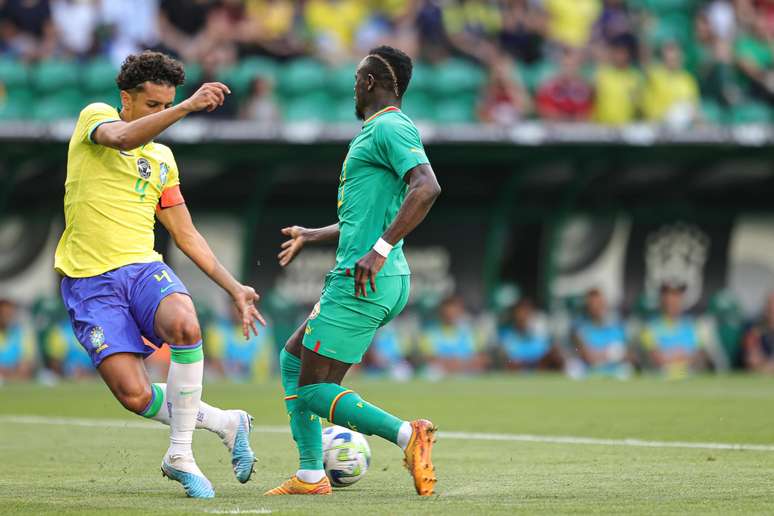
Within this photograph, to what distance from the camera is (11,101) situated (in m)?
17.8

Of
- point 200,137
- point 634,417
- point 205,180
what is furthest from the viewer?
point 205,180

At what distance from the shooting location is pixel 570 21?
66.8 feet

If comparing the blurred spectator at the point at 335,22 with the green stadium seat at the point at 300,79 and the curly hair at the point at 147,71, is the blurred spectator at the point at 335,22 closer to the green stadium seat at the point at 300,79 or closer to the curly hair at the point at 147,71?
the green stadium seat at the point at 300,79

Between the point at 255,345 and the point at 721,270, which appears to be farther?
the point at 721,270

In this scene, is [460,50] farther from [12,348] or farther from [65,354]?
[12,348]

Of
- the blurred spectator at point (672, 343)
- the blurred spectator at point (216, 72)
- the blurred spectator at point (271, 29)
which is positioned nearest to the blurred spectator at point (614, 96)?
the blurred spectator at point (672, 343)

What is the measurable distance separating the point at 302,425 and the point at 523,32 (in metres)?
13.8

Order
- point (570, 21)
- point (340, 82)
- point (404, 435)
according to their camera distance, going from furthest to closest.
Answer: point (570, 21), point (340, 82), point (404, 435)

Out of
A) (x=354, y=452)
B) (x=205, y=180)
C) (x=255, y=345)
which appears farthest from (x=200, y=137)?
(x=354, y=452)

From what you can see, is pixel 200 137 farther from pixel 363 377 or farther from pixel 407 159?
pixel 407 159

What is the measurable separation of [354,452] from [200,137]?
10632mm

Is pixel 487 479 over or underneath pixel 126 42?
underneath

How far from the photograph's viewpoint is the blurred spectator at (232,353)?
59.8ft

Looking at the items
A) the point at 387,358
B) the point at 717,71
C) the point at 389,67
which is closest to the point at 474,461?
the point at 389,67
